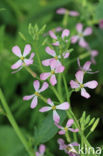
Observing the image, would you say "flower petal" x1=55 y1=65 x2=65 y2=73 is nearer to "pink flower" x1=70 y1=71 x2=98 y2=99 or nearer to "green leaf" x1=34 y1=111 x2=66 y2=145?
"pink flower" x1=70 y1=71 x2=98 y2=99

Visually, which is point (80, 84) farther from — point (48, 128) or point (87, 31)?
point (87, 31)

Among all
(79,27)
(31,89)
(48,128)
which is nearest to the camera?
(48,128)

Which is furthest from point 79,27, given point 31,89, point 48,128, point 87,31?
point 48,128

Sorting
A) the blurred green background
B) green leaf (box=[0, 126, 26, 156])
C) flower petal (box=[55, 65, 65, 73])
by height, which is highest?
flower petal (box=[55, 65, 65, 73])

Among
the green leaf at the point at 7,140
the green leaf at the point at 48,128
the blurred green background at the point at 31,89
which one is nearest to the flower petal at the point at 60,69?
the green leaf at the point at 48,128

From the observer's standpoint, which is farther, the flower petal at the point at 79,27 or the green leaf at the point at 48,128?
the flower petal at the point at 79,27

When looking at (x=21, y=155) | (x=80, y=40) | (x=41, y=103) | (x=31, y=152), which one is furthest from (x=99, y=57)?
(x=31, y=152)

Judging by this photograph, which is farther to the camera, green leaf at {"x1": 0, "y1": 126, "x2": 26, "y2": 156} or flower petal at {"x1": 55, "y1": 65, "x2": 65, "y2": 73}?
green leaf at {"x1": 0, "y1": 126, "x2": 26, "y2": 156}

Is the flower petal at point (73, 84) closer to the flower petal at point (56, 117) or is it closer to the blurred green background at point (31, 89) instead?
the flower petal at point (56, 117)

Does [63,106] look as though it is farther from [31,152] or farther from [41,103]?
[41,103]

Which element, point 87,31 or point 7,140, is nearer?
point 87,31

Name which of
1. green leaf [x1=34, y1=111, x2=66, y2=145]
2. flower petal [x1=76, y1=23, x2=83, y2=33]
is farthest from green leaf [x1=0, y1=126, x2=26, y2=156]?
green leaf [x1=34, y1=111, x2=66, y2=145]
